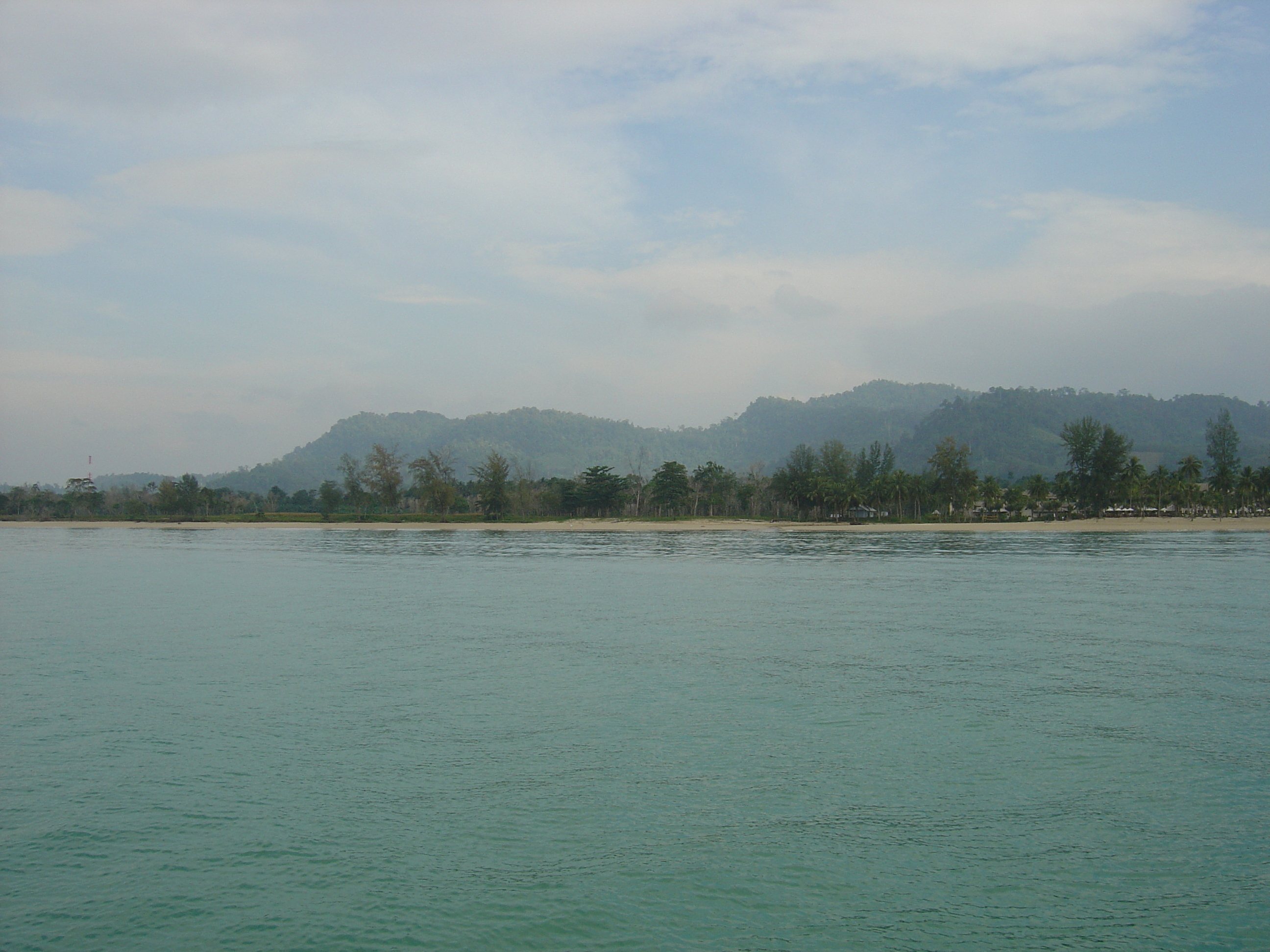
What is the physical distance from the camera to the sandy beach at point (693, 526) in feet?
322

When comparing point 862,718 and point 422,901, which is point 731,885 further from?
point 862,718

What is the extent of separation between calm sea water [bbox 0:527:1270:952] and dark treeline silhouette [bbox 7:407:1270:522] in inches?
3586

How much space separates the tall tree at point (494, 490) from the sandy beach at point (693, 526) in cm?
250

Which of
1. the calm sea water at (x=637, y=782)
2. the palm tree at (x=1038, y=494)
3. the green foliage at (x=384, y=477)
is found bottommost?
the calm sea water at (x=637, y=782)

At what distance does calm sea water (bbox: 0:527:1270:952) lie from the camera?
29.0ft

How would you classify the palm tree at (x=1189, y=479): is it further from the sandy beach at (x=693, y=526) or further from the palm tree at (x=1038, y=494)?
the palm tree at (x=1038, y=494)

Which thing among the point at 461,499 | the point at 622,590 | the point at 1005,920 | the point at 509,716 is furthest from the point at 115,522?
the point at 1005,920

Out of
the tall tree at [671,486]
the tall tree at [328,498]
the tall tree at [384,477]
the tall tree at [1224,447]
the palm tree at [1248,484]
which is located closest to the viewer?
the palm tree at [1248,484]

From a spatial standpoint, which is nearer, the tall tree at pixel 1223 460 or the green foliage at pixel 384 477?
the tall tree at pixel 1223 460

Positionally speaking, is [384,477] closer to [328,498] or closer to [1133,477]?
[328,498]

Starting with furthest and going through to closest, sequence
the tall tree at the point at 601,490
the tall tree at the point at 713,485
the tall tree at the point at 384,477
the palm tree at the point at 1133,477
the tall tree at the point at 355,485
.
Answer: the tall tree at the point at 713,485, the tall tree at the point at 355,485, the tall tree at the point at 601,490, the tall tree at the point at 384,477, the palm tree at the point at 1133,477

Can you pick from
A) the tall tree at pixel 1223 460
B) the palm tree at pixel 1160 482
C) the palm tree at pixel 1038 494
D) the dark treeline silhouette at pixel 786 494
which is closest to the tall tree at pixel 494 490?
the dark treeline silhouette at pixel 786 494

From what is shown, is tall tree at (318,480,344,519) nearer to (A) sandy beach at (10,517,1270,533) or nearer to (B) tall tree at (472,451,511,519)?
(A) sandy beach at (10,517,1270,533)

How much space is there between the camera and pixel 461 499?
136750 mm
